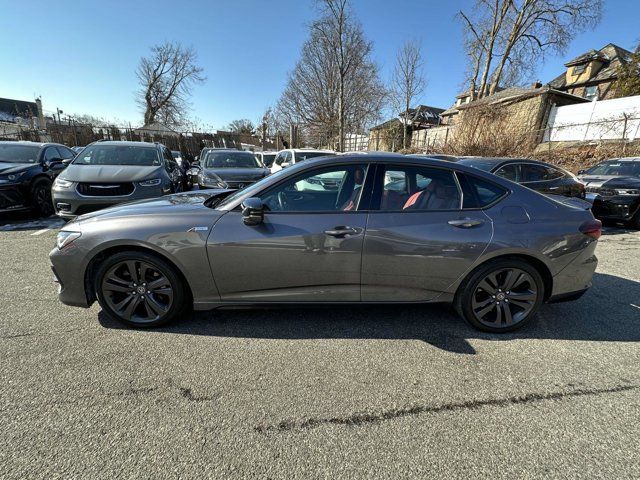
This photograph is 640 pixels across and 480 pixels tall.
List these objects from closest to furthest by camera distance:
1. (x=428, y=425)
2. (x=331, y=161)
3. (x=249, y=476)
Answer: (x=249, y=476) → (x=428, y=425) → (x=331, y=161)

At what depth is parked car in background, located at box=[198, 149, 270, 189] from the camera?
8086mm

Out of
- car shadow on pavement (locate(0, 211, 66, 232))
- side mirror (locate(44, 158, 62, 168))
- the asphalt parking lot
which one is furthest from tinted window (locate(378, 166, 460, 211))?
side mirror (locate(44, 158, 62, 168))

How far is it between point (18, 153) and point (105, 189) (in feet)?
12.5

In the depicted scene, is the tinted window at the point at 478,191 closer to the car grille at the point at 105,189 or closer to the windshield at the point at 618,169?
the car grille at the point at 105,189

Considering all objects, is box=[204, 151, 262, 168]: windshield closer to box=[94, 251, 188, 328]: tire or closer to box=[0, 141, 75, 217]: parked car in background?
box=[0, 141, 75, 217]: parked car in background

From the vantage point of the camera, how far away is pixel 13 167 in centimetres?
664

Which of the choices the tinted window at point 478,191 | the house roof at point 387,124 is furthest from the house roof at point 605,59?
the tinted window at point 478,191

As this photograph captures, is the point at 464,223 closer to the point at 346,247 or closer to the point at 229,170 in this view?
the point at 346,247

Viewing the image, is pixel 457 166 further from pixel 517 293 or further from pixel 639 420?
pixel 639 420

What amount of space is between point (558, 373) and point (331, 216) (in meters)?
2.13

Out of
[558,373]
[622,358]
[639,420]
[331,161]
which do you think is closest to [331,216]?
[331,161]

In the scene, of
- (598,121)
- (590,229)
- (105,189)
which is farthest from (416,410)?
(598,121)

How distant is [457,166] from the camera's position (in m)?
2.91

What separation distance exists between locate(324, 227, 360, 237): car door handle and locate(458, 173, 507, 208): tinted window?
1.04 m
